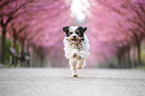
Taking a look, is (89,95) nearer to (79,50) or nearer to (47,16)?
(79,50)

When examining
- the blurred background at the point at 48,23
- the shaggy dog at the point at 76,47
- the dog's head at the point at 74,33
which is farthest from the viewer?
the blurred background at the point at 48,23

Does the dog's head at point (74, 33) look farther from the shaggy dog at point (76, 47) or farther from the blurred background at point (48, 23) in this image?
the blurred background at point (48, 23)

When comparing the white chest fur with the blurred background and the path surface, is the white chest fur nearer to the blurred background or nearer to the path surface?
the path surface

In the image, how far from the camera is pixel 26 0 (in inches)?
673

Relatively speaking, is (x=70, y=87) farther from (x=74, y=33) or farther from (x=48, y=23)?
(x=48, y=23)

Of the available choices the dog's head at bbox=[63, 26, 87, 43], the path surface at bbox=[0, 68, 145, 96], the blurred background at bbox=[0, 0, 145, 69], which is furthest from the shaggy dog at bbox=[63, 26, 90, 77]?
the blurred background at bbox=[0, 0, 145, 69]

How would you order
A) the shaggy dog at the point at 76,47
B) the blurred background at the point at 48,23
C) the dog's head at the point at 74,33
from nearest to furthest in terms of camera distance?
the dog's head at the point at 74,33 → the shaggy dog at the point at 76,47 → the blurred background at the point at 48,23

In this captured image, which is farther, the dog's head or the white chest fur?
the white chest fur

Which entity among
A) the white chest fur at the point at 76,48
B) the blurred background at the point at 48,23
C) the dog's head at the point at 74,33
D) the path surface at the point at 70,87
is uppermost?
the blurred background at the point at 48,23

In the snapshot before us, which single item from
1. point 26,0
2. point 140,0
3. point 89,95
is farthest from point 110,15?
point 89,95

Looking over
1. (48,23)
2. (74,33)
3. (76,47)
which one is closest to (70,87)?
(74,33)

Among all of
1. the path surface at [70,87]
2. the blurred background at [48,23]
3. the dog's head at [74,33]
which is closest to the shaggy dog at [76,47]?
the dog's head at [74,33]

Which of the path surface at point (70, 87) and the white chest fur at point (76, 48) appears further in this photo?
the white chest fur at point (76, 48)

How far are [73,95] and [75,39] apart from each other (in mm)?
3577
